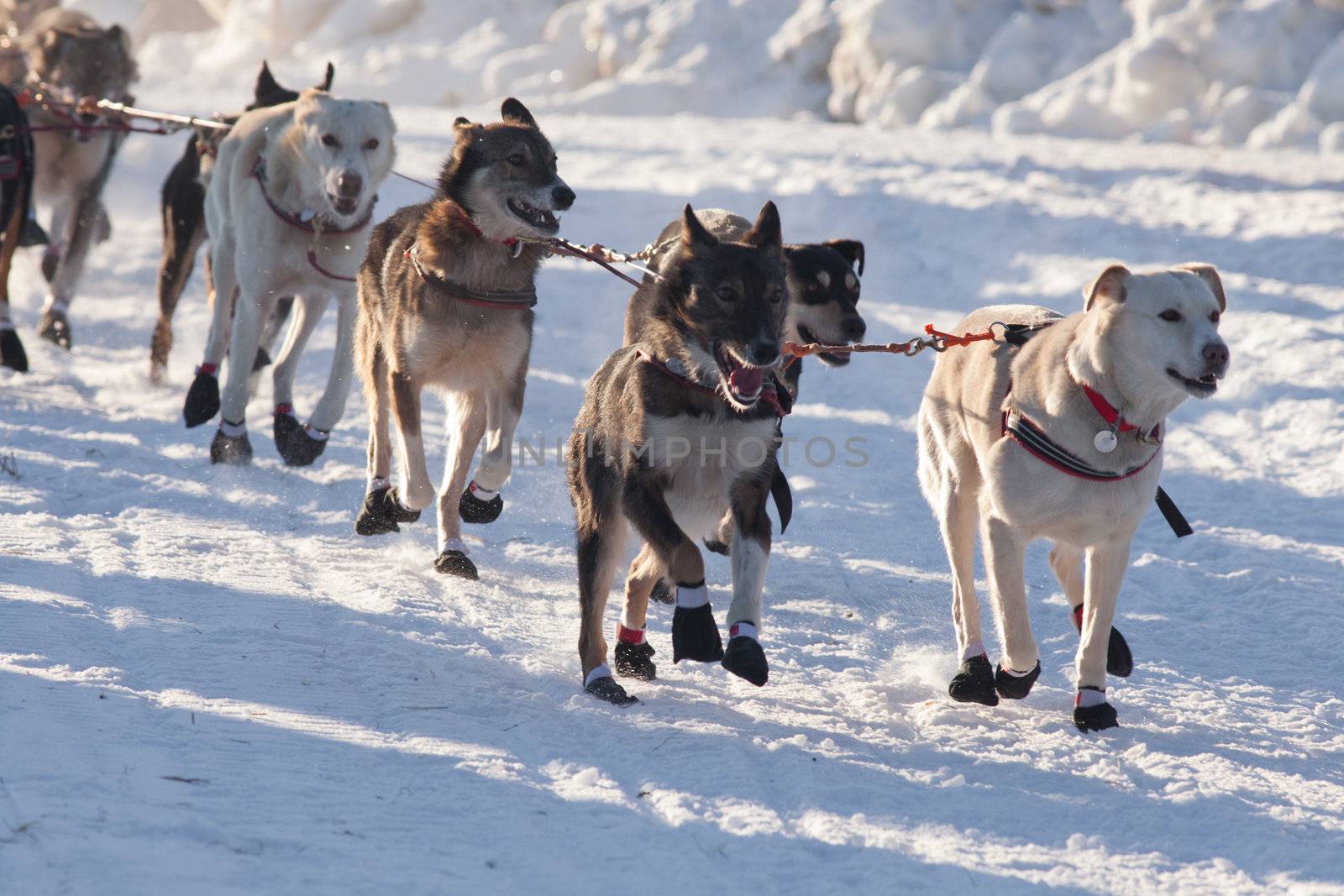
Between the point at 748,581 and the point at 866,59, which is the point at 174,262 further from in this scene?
the point at 866,59

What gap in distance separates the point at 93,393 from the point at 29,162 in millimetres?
1334

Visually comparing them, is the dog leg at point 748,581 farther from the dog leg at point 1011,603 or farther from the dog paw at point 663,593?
the dog paw at point 663,593

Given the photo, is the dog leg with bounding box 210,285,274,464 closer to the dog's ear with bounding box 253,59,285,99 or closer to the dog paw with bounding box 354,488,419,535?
the dog paw with bounding box 354,488,419,535

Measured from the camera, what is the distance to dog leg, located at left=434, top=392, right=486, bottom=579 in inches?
206

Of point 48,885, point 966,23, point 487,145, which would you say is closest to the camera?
point 48,885

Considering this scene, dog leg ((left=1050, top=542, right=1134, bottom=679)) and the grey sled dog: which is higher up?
the grey sled dog

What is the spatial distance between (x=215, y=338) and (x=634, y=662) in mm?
3675

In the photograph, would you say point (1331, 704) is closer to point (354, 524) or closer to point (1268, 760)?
point (1268, 760)

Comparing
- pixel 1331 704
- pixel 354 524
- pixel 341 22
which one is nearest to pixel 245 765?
pixel 354 524

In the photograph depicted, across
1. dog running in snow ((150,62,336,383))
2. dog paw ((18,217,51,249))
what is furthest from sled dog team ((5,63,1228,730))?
dog paw ((18,217,51,249))

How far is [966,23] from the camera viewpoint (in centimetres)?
1770

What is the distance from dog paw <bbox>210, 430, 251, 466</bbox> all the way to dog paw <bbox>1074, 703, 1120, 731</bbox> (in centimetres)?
415

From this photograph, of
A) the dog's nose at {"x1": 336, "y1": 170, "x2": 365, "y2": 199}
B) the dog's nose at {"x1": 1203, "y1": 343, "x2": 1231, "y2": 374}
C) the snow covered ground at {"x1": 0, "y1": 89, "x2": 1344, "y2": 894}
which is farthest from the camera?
the dog's nose at {"x1": 336, "y1": 170, "x2": 365, "y2": 199}

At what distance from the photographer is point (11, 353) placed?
7.41 m
